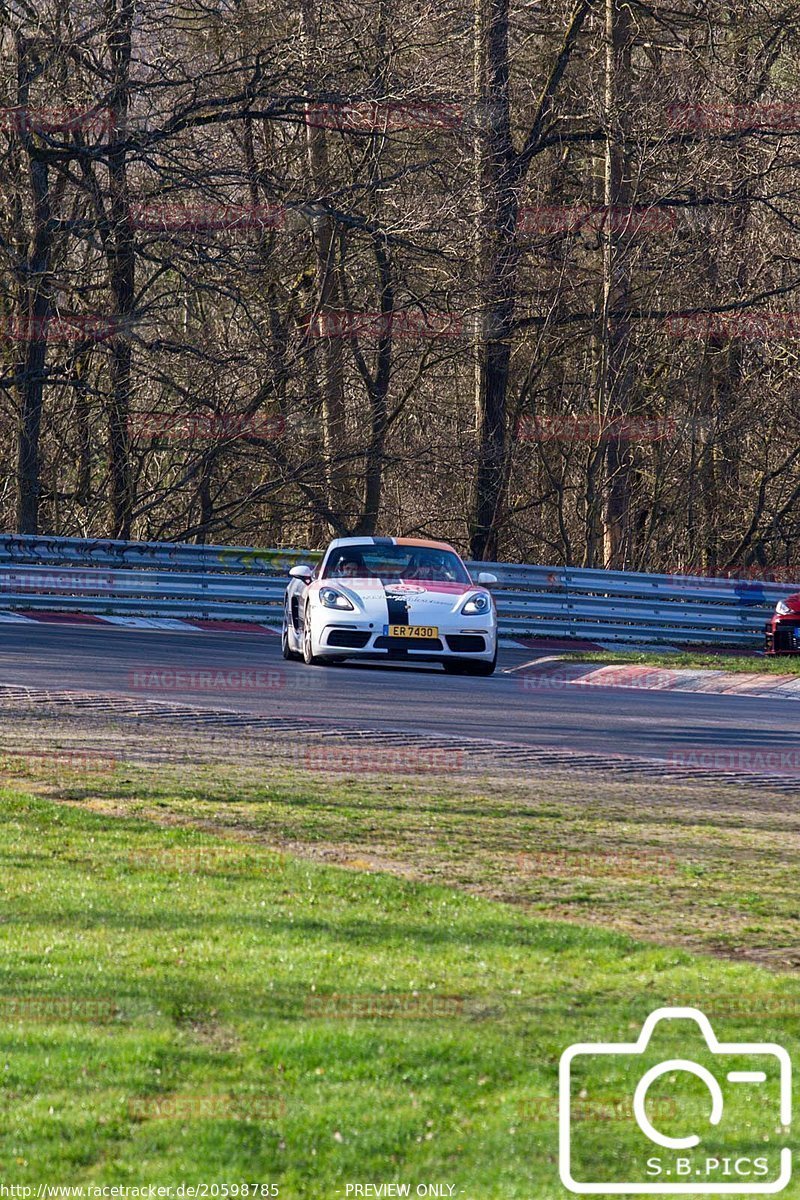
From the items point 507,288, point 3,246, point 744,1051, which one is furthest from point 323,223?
point 744,1051

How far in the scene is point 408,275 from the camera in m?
27.9

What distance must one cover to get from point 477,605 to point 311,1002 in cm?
1126

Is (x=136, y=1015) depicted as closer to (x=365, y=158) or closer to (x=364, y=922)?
(x=364, y=922)

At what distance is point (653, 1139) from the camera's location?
4.11 m

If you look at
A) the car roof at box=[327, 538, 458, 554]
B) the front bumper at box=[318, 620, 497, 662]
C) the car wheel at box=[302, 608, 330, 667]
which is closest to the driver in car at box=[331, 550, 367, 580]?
the car roof at box=[327, 538, 458, 554]

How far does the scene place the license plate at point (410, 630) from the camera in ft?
52.9

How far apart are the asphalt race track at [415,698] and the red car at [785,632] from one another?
3.76 m

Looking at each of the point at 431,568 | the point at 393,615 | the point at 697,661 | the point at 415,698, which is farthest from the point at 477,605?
the point at 697,661

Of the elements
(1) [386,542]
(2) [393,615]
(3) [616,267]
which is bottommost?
(2) [393,615]

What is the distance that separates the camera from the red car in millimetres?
20375

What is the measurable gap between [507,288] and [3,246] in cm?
884

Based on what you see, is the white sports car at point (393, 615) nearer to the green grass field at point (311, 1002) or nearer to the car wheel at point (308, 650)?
the car wheel at point (308, 650)

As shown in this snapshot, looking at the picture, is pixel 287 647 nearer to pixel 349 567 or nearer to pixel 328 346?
pixel 349 567

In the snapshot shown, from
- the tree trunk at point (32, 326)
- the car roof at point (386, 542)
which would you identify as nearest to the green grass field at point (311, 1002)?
the car roof at point (386, 542)
